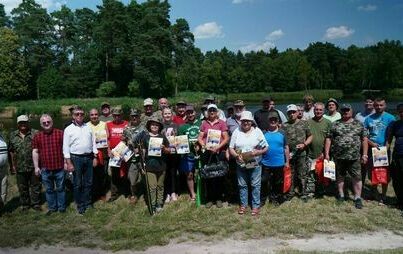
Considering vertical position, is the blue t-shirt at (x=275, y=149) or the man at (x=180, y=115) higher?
the man at (x=180, y=115)

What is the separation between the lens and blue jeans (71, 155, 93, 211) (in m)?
8.81

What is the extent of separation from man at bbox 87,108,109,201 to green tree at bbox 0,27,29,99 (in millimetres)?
54939

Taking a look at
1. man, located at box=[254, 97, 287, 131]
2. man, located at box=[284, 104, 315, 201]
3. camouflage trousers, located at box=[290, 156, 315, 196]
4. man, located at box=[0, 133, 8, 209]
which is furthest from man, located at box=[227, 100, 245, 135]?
man, located at box=[0, 133, 8, 209]

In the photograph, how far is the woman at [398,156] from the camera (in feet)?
28.4

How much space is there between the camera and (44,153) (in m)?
8.81

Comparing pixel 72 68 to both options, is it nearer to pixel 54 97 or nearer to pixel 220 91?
pixel 54 97

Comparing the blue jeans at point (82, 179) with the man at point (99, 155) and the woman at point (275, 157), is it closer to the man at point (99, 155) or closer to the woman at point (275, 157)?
the man at point (99, 155)

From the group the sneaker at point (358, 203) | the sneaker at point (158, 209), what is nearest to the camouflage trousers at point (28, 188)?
the sneaker at point (158, 209)

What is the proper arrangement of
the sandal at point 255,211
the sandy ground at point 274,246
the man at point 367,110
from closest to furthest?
1. the sandy ground at point 274,246
2. the sandal at point 255,211
3. the man at point 367,110

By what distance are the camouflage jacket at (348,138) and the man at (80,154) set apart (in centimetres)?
495

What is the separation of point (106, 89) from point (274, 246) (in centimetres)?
5774

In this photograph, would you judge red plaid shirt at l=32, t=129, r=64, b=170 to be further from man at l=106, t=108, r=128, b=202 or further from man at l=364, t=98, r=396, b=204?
man at l=364, t=98, r=396, b=204

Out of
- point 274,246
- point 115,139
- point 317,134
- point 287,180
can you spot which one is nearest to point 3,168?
point 115,139

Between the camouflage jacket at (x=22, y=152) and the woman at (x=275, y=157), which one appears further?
the camouflage jacket at (x=22, y=152)
